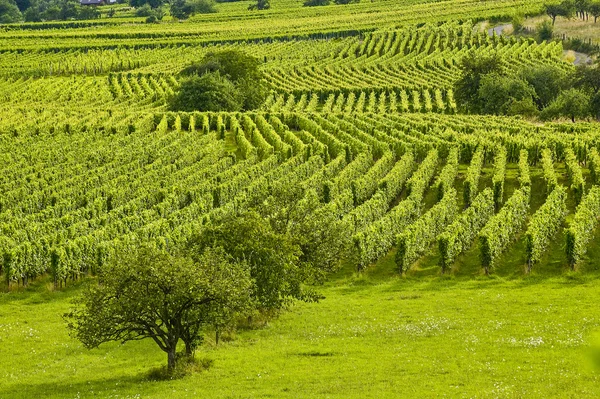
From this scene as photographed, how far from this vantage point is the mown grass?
39.2m

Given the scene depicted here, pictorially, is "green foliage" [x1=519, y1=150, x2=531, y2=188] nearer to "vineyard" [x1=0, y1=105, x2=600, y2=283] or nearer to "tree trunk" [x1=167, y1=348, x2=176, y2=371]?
"vineyard" [x1=0, y1=105, x2=600, y2=283]

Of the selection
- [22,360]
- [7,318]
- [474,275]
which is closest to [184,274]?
[22,360]

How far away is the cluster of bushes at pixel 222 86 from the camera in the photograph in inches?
5325

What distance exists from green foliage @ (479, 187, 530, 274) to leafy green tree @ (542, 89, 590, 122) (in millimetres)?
49352

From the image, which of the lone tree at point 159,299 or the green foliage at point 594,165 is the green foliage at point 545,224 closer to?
the green foliage at point 594,165

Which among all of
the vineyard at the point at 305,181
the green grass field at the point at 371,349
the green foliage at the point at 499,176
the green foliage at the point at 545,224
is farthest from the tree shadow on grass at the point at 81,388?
the green foliage at the point at 499,176

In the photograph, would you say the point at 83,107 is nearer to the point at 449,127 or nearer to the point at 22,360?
the point at 449,127

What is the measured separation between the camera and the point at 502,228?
65.2 m

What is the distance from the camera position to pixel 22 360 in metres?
46.8

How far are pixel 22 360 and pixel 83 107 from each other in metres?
99.1

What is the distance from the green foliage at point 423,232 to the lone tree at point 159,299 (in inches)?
822

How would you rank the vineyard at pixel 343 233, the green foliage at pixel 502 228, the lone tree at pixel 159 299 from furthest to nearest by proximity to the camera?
the green foliage at pixel 502 228 → the vineyard at pixel 343 233 → the lone tree at pixel 159 299

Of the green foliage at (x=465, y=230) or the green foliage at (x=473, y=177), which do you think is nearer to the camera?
the green foliage at (x=465, y=230)

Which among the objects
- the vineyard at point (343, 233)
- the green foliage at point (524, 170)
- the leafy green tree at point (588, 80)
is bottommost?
the vineyard at point (343, 233)
